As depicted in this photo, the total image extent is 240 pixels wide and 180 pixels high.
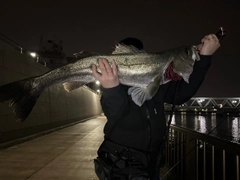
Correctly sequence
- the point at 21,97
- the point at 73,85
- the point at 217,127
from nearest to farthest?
the point at 21,97 → the point at 73,85 → the point at 217,127

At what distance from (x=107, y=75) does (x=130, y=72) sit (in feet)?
1.03

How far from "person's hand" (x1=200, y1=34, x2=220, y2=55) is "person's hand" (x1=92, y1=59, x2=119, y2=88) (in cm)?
101

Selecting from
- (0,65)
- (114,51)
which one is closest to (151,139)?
(114,51)

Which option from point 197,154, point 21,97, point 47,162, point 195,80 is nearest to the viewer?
point 195,80

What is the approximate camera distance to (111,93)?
2.46m

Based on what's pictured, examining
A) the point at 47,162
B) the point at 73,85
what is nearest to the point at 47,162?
the point at 47,162

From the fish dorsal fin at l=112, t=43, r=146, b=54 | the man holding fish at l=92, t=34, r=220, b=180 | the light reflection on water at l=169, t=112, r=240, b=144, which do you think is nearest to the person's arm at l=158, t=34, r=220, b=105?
the man holding fish at l=92, t=34, r=220, b=180

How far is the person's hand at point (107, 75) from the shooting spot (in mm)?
2545

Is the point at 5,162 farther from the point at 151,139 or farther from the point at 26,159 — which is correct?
the point at 151,139

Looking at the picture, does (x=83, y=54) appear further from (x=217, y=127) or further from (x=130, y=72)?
(x=217, y=127)

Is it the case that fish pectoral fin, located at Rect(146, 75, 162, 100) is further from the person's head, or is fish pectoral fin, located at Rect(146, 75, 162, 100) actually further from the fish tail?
the fish tail

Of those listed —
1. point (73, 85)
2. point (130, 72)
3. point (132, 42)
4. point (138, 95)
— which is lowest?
point (138, 95)

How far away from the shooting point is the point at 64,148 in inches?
352

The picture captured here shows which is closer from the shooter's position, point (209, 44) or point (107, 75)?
point (107, 75)
